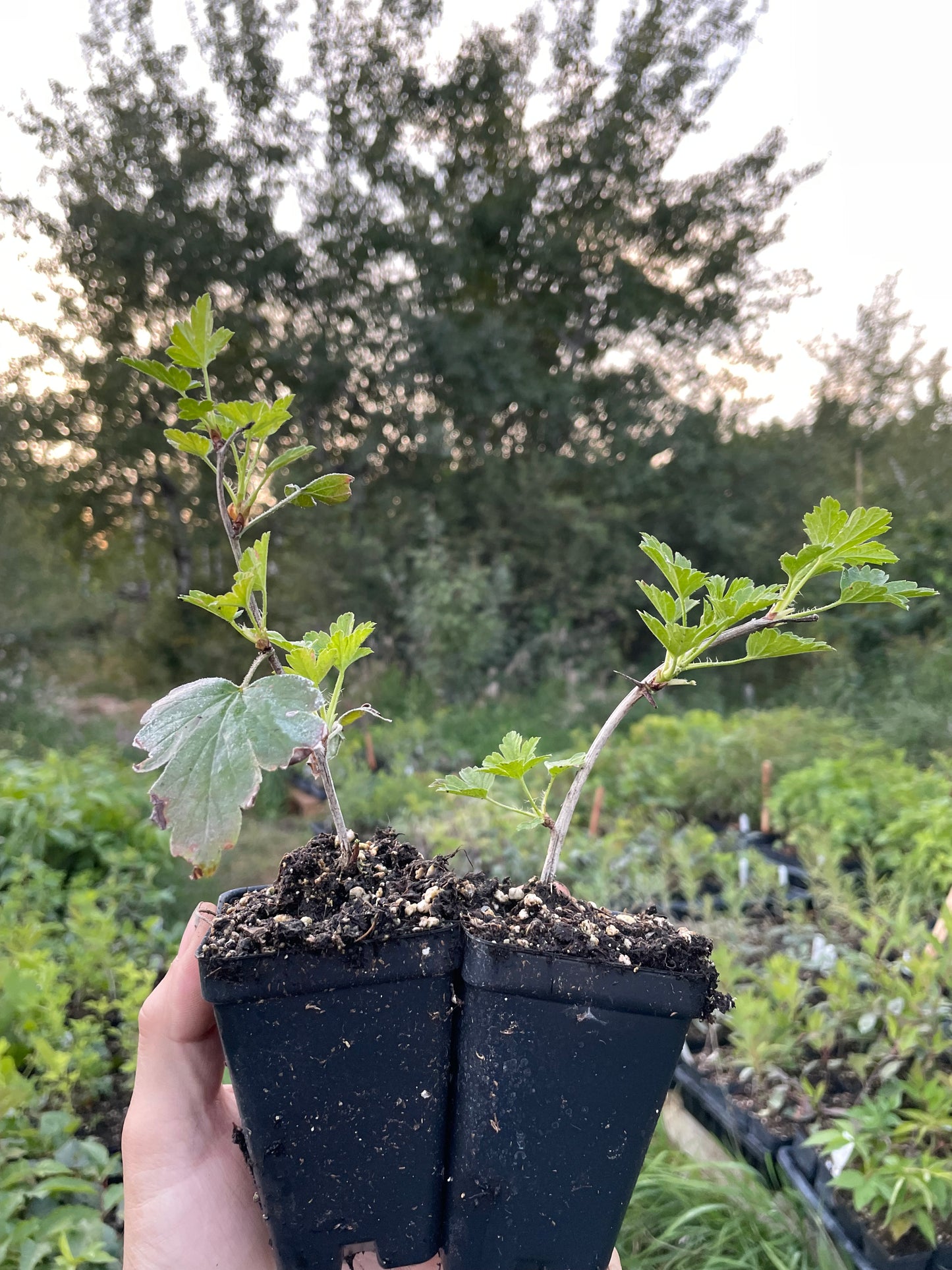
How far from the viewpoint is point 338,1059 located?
73 cm

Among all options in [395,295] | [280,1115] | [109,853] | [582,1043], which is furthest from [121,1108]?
[395,295]

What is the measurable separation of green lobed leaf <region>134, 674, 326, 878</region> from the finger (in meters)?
0.31

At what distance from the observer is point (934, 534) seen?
7457 mm

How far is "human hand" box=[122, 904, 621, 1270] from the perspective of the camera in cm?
87

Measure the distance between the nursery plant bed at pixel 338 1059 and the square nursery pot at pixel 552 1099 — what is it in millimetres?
33

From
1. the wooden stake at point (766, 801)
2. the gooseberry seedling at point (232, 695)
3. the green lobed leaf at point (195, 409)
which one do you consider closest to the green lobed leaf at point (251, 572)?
the gooseberry seedling at point (232, 695)

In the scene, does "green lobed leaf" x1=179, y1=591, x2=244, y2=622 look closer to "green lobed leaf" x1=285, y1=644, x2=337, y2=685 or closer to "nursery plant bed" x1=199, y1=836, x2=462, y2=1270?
"green lobed leaf" x1=285, y1=644, x2=337, y2=685

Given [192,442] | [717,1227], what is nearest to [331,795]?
[192,442]

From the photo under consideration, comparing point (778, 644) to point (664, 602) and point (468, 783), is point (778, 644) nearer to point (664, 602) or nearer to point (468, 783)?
point (664, 602)

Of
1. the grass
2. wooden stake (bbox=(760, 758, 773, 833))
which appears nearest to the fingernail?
the grass

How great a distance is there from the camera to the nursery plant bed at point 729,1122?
1895 millimetres

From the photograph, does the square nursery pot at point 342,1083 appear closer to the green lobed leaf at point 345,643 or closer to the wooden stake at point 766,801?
the green lobed leaf at point 345,643

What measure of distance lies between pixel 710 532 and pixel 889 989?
273 inches

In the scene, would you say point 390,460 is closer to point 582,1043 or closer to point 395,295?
point 395,295
